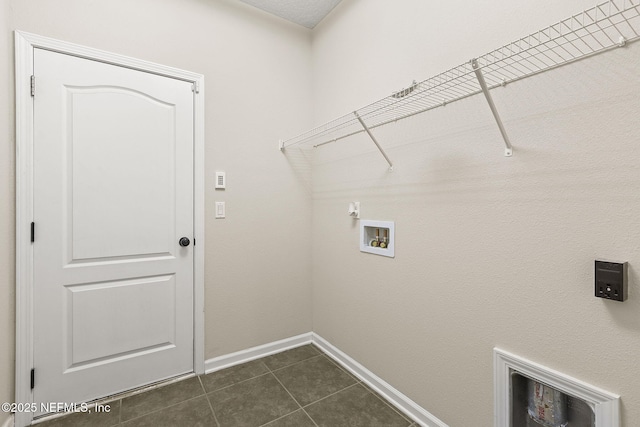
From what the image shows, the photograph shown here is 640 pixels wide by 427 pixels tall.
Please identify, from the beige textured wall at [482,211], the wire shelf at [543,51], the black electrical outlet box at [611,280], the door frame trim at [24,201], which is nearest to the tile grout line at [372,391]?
the beige textured wall at [482,211]

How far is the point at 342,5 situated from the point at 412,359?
2474mm

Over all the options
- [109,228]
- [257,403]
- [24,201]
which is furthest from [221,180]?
[257,403]

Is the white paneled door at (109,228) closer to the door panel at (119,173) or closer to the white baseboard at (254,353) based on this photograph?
the door panel at (119,173)

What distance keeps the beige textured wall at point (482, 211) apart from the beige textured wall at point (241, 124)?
48cm

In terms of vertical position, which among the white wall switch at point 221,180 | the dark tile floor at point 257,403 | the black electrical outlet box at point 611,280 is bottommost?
the dark tile floor at point 257,403

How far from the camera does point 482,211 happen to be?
1.33 meters

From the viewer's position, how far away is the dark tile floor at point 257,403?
5.30 ft


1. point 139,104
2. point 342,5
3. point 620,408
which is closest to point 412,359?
point 620,408

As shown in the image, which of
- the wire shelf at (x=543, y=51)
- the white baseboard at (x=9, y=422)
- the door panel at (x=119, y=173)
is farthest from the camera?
the door panel at (x=119, y=173)

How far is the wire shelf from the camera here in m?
0.92

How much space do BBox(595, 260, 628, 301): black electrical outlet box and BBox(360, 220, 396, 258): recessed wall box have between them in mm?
929

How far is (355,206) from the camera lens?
2051 millimetres

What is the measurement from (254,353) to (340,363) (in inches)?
26.8

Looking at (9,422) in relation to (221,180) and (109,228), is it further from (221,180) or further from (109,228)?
(221,180)
